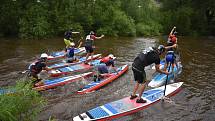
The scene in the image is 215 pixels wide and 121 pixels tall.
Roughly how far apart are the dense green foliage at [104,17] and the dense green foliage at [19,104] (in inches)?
984

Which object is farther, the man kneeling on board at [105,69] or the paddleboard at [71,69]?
the paddleboard at [71,69]

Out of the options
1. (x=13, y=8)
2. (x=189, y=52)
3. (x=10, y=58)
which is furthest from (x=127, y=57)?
(x=13, y=8)

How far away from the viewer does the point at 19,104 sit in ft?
24.5

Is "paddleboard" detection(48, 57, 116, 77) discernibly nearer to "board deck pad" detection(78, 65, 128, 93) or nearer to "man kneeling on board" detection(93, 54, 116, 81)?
"man kneeling on board" detection(93, 54, 116, 81)

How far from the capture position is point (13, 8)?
3334 cm

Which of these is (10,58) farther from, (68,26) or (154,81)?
(68,26)

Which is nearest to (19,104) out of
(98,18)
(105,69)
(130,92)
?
(130,92)

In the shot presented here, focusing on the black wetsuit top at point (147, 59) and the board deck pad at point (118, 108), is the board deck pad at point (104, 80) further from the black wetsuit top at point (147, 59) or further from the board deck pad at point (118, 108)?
the black wetsuit top at point (147, 59)

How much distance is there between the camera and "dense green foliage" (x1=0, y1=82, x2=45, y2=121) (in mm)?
7008

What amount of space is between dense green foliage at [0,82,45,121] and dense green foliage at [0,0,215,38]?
2499cm

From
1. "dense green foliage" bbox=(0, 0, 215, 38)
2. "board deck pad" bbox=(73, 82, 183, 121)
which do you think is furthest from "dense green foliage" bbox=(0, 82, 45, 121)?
"dense green foliage" bbox=(0, 0, 215, 38)

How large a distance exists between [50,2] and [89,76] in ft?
68.7

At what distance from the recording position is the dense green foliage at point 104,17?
33156mm

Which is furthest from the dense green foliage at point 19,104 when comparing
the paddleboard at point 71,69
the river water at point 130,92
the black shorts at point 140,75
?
the paddleboard at point 71,69
